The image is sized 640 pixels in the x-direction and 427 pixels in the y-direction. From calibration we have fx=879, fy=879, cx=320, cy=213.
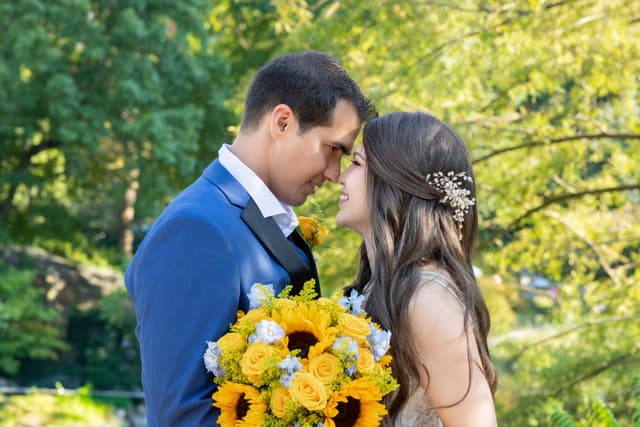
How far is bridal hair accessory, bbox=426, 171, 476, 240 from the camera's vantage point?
2975mm

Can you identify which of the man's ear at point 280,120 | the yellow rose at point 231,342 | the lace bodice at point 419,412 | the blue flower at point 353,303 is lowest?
the lace bodice at point 419,412

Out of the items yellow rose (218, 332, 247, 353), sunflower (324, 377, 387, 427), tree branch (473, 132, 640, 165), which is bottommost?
tree branch (473, 132, 640, 165)

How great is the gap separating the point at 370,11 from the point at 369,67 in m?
0.50

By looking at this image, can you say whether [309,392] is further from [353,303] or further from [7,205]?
[7,205]

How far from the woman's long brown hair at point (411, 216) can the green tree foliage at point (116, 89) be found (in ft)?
42.2

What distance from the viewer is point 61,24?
15375 millimetres

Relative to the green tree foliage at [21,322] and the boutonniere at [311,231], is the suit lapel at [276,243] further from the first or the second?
the green tree foliage at [21,322]

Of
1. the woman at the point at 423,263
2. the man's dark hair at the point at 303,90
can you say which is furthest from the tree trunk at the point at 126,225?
the woman at the point at 423,263

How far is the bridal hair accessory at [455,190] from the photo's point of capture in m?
2.97

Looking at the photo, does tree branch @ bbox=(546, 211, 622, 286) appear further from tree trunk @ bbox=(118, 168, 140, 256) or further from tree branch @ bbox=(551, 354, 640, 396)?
tree trunk @ bbox=(118, 168, 140, 256)

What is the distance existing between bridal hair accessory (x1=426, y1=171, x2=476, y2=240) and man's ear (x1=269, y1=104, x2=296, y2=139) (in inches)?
19.9

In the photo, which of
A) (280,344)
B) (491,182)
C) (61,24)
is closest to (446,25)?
(491,182)

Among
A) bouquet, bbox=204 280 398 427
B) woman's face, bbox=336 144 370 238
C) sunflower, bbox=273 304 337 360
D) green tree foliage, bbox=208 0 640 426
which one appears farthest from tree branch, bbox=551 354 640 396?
sunflower, bbox=273 304 337 360

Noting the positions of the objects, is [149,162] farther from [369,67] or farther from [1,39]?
[369,67]
